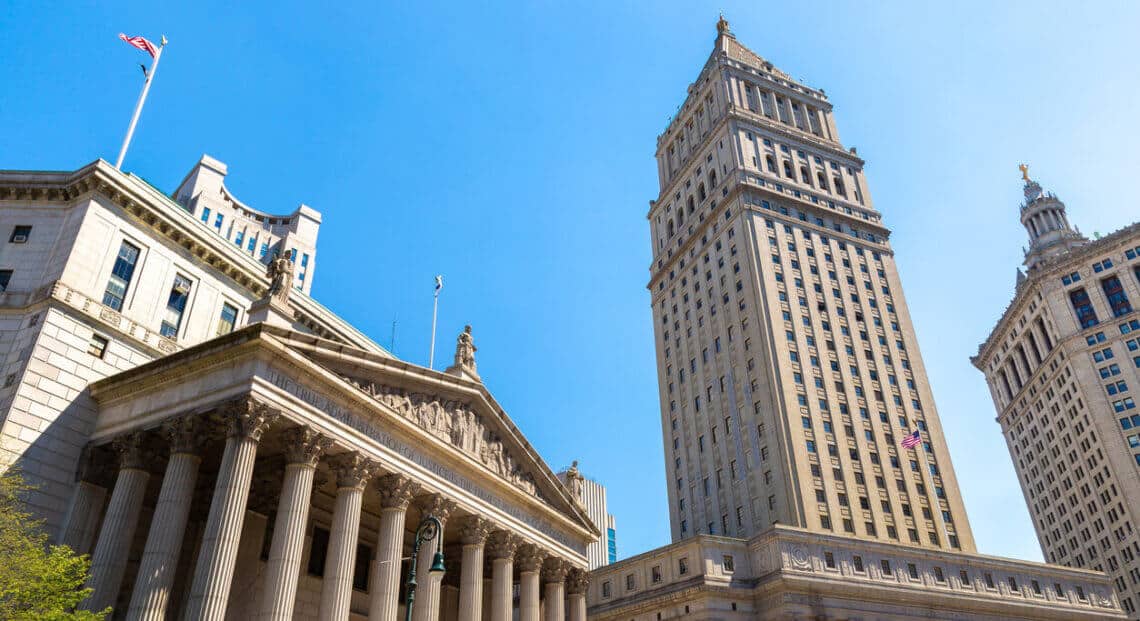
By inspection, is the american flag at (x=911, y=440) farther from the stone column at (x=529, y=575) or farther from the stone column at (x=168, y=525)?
the stone column at (x=168, y=525)

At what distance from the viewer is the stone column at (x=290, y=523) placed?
28.5 meters

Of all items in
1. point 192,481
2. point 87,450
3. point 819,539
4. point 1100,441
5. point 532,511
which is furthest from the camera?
point 1100,441

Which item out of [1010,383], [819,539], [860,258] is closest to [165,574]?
[819,539]

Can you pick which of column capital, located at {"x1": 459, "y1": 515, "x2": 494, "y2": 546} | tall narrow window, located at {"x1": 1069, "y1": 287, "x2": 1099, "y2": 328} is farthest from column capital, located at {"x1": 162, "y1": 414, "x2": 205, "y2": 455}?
tall narrow window, located at {"x1": 1069, "y1": 287, "x2": 1099, "y2": 328}

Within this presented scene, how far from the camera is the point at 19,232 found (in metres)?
37.9

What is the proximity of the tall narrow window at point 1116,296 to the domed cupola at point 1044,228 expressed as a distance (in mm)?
24990

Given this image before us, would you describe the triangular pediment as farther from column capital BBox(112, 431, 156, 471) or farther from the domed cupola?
the domed cupola

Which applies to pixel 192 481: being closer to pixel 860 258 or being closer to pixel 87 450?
pixel 87 450

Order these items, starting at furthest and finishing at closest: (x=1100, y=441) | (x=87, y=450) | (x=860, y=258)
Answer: (x=1100, y=441), (x=860, y=258), (x=87, y=450)

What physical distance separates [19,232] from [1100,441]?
12647 centimetres

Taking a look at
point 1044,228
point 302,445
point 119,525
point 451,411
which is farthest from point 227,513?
point 1044,228

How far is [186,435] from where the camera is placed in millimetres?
30672

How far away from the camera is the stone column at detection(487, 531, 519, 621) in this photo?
4041 centimetres

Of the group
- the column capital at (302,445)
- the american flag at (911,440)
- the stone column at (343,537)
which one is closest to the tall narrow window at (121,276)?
the column capital at (302,445)
